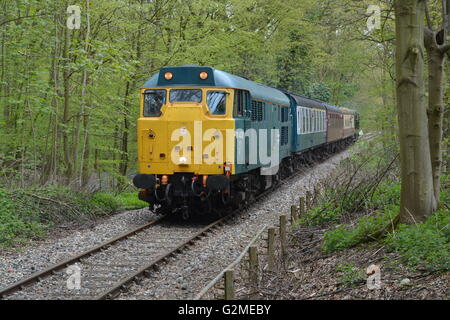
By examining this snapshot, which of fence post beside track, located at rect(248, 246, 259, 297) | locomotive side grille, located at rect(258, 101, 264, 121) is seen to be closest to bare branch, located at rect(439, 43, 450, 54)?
fence post beside track, located at rect(248, 246, 259, 297)

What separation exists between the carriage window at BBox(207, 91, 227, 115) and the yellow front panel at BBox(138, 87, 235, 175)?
9cm

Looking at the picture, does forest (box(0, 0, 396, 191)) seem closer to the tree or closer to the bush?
the bush

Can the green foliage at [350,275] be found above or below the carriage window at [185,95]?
below

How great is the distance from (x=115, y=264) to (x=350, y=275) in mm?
3993

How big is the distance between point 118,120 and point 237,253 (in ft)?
30.6

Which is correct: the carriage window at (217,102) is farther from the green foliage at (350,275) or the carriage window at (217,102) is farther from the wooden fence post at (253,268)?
the green foliage at (350,275)

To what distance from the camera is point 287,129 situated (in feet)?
64.5

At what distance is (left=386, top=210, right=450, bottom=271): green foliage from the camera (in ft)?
21.3

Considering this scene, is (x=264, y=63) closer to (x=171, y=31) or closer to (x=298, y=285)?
(x=171, y=31)

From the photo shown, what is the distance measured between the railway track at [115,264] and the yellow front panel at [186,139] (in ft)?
4.61

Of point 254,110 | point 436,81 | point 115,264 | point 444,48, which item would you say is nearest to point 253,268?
point 115,264

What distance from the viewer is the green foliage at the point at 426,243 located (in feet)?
21.3

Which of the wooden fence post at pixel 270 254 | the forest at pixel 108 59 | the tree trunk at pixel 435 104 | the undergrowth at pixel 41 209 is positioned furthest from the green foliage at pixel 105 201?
the tree trunk at pixel 435 104

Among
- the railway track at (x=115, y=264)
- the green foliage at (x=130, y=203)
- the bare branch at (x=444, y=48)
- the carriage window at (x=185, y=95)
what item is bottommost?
the railway track at (x=115, y=264)
